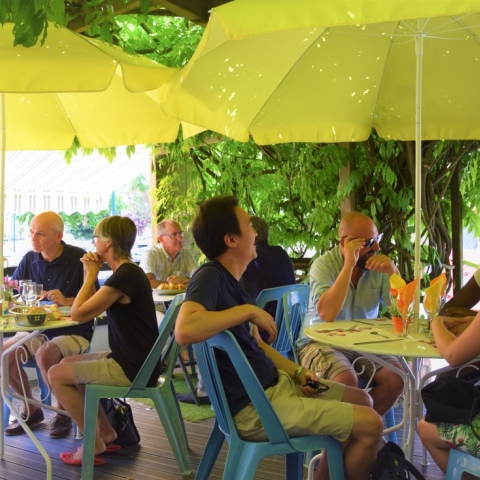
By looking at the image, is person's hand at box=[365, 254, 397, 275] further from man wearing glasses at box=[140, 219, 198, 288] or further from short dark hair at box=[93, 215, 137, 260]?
man wearing glasses at box=[140, 219, 198, 288]

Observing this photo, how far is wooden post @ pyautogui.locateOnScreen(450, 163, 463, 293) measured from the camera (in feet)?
17.6

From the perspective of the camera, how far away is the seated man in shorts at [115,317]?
3.47 metres

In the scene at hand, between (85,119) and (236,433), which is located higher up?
(85,119)

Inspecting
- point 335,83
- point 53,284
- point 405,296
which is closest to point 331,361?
point 405,296

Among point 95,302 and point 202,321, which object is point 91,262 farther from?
point 202,321

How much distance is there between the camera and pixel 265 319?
2.50m

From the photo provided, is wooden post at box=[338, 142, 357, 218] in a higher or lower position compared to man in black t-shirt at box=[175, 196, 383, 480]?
higher

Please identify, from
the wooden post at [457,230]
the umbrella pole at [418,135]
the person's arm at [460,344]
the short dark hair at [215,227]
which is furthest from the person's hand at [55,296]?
the wooden post at [457,230]

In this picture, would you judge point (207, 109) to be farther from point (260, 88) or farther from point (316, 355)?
point (316, 355)

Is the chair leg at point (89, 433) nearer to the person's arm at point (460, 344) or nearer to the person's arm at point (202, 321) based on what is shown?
the person's arm at point (202, 321)

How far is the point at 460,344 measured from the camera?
237cm

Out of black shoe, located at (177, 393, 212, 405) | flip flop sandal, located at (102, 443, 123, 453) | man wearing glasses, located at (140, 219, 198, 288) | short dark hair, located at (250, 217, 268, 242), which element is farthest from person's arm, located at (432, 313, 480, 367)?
man wearing glasses, located at (140, 219, 198, 288)

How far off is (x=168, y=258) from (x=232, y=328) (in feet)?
11.7

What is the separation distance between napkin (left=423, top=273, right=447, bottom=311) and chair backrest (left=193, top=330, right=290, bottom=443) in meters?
0.93
